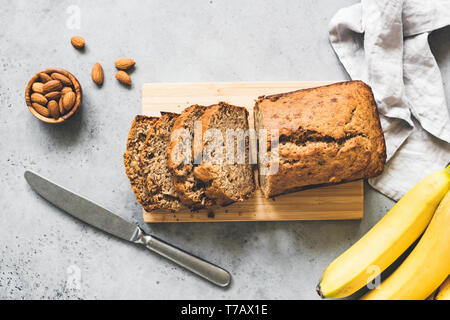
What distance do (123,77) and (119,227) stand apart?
89 cm

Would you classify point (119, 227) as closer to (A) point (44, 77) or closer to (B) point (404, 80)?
(A) point (44, 77)

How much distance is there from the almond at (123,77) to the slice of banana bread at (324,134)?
86cm

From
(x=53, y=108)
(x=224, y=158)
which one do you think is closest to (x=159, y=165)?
(x=224, y=158)

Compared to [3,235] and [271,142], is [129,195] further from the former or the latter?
[271,142]

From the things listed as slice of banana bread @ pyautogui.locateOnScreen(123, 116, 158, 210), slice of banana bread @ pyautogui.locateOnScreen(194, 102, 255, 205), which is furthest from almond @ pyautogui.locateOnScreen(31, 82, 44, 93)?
slice of banana bread @ pyautogui.locateOnScreen(194, 102, 255, 205)

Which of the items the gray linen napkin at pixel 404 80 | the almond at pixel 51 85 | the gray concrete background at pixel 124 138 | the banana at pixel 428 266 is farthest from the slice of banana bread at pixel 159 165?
the banana at pixel 428 266

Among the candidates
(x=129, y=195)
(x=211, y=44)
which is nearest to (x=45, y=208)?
(x=129, y=195)

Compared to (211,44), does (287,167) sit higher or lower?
lower

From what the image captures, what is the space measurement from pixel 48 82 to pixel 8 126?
46cm

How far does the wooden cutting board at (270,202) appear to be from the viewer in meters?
2.04

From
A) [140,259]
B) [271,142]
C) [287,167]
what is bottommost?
[140,259]

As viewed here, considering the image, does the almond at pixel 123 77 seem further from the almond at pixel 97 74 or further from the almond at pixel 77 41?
the almond at pixel 77 41

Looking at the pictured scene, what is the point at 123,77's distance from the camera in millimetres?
2123

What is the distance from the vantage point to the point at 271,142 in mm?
1704
